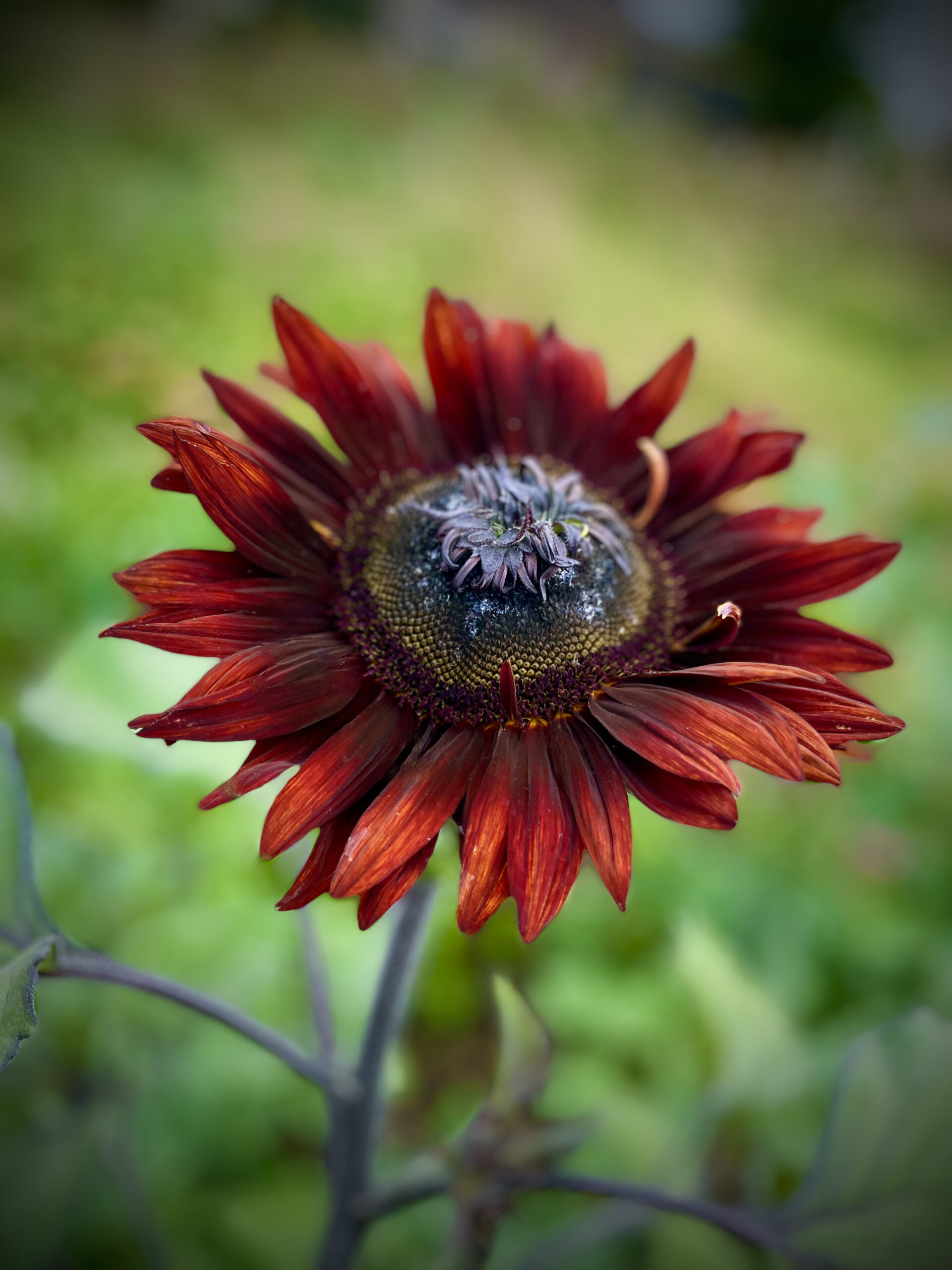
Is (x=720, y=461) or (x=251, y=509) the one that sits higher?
(x=251, y=509)

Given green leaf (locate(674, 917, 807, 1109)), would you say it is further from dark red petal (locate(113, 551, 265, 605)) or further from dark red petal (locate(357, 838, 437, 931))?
dark red petal (locate(113, 551, 265, 605))

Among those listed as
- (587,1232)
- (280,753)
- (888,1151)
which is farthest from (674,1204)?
(280,753)

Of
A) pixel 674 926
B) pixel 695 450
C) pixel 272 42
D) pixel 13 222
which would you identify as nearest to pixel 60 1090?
pixel 674 926

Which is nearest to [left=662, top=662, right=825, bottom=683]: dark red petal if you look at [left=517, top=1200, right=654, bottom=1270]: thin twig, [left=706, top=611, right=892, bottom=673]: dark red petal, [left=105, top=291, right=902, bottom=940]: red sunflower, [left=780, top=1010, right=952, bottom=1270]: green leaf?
[left=105, top=291, right=902, bottom=940]: red sunflower

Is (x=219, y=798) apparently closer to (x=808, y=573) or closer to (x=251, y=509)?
(x=251, y=509)

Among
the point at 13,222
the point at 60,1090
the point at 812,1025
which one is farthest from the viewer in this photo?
the point at 13,222

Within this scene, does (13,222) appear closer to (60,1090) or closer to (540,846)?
(60,1090)

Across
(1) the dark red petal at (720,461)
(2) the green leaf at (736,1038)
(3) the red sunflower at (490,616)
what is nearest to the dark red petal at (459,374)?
(3) the red sunflower at (490,616)
